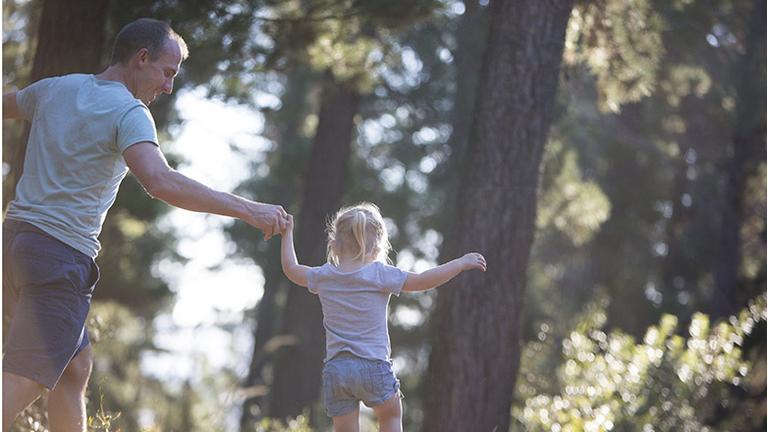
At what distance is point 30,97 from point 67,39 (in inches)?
97.5

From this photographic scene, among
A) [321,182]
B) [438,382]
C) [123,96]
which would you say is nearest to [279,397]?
[321,182]

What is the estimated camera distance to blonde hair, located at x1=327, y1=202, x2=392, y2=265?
3502 millimetres

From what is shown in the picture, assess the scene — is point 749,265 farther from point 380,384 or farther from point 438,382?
point 380,384

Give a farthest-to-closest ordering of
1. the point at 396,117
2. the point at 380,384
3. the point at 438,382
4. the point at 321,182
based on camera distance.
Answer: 1. the point at 396,117
2. the point at 321,182
3. the point at 438,382
4. the point at 380,384

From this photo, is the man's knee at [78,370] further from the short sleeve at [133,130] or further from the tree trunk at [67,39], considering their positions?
the tree trunk at [67,39]

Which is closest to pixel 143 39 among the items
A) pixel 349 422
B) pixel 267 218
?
pixel 267 218

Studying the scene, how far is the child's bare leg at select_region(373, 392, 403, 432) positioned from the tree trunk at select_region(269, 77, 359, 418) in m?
6.95

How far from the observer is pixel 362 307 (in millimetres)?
3471

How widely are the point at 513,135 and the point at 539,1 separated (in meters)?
1.01

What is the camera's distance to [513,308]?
553 cm

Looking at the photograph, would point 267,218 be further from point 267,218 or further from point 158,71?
point 158,71

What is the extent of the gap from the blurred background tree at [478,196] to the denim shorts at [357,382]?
1441mm

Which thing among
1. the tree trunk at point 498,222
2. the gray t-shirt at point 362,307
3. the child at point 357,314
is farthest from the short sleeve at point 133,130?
the tree trunk at point 498,222

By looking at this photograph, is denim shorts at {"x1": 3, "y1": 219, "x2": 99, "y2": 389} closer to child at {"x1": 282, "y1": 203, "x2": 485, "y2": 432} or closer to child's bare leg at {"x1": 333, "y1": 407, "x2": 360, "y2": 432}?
child at {"x1": 282, "y1": 203, "x2": 485, "y2": 432}
